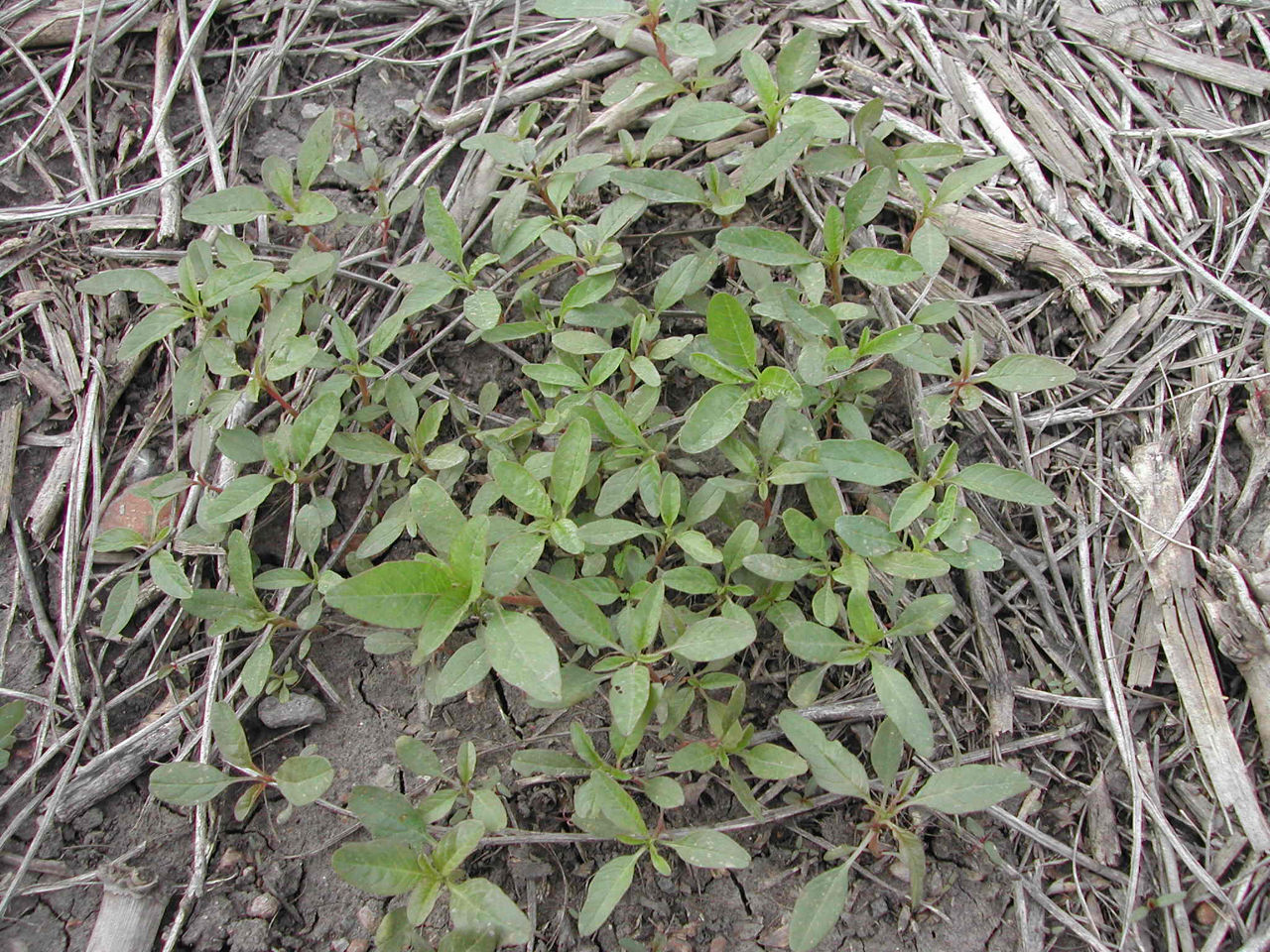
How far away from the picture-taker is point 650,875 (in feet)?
6.95

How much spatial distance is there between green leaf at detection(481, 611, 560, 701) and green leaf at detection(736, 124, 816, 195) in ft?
4.48

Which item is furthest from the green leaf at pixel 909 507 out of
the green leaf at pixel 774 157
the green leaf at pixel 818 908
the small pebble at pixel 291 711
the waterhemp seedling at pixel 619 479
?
the small pebble at pixel 291 711

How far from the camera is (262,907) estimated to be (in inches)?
82.3

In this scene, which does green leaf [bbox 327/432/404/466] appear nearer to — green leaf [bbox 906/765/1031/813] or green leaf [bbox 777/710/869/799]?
green leaf [bbox 777/710/869/799]

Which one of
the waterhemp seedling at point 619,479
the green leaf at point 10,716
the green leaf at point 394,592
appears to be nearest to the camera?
the green leaf at point 394,592

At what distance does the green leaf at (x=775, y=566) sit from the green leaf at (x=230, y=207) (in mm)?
1700

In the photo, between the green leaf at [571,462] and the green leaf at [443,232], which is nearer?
the green leaf at [571,462]

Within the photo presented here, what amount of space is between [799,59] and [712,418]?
1.12 metres

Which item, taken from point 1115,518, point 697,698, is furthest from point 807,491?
point 1115,518

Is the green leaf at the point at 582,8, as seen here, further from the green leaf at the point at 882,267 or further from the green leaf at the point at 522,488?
the green leaf at the point at 522,488

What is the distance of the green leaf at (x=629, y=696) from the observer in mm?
1850

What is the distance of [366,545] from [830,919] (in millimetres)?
1449

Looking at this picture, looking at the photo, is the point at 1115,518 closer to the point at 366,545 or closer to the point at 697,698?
the point at 697,698

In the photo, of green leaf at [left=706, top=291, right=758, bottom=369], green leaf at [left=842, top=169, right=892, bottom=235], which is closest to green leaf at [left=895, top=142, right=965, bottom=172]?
green leaf at [left=842, top=169, right=892, bottom=235]
